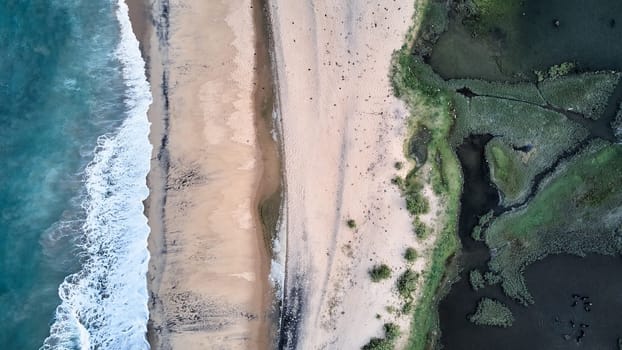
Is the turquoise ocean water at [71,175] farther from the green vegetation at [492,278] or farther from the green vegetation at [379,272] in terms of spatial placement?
the green vegetation at [492,278]

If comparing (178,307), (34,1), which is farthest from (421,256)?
(34,1)

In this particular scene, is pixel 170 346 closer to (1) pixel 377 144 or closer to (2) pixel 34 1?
(1) pixel 377 144

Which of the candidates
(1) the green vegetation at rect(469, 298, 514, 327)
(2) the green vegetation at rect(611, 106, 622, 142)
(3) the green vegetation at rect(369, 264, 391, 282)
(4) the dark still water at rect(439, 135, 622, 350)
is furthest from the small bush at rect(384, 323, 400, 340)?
(2) the green vegetation at rect(611, 106, 622, 142)

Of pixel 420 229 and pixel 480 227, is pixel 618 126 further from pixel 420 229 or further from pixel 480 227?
pixel 420 229

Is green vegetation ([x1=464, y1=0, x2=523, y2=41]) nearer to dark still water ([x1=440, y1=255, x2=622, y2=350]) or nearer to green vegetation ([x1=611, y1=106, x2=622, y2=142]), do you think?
green vegetation ([x1=611, y1=106, x2=622, y2=142])

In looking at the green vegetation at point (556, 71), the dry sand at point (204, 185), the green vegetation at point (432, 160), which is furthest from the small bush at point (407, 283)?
the green vegetation at point (556, 71)

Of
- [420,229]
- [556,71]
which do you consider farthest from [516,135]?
[420,229]
